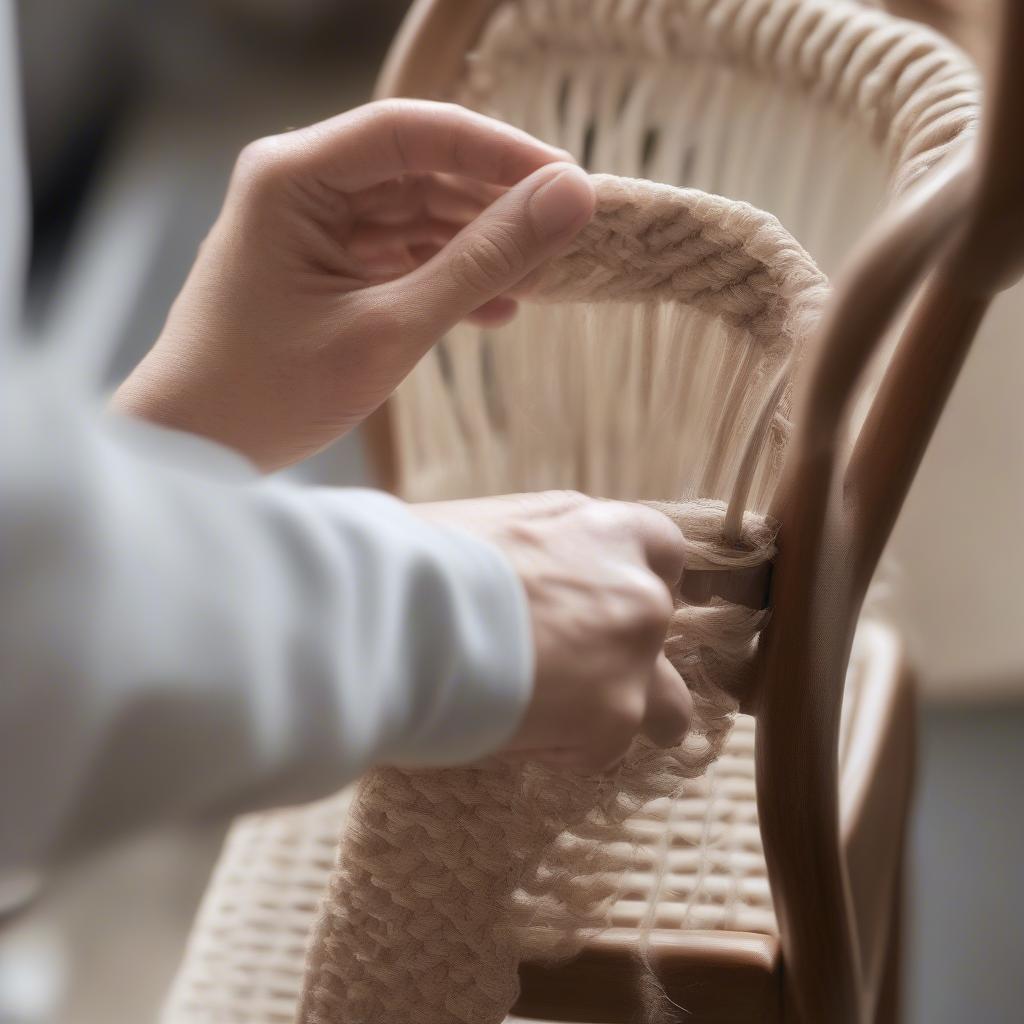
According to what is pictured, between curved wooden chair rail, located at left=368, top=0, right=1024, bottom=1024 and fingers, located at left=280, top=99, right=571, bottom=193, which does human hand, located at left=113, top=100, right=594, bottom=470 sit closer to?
fingers, located at left=280, top=99, right=571, bottom=193

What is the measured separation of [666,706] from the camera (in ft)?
1.18

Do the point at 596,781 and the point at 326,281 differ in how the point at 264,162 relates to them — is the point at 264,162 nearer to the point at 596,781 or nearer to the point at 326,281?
the point at 326,281

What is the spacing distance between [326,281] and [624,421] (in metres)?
0.19

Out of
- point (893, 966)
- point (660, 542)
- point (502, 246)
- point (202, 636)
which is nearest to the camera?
point (202, 636)

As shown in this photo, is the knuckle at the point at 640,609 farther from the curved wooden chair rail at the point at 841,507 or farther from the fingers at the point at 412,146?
the fingers at the point at 412,146

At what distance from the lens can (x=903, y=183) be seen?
419 mm

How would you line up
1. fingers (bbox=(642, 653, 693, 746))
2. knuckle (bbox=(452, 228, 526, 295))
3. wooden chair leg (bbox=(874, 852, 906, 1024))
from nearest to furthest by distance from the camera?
fingers (bbox=(642, 653, 693, 746)) → knuckle (bbox=(452, 228, 526, 295)) → wooden chair leg (bbox=(874, 852, 906, 1024))

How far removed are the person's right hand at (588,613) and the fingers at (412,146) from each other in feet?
0.68

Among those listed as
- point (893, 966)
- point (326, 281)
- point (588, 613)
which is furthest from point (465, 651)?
point (893, 966)

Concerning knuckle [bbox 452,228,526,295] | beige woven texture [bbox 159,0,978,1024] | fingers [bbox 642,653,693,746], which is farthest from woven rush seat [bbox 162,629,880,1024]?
knuckle [bbox 452,228,526,295]

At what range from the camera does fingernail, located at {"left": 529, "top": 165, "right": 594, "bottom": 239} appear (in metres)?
A: 0.43

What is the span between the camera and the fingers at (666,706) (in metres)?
0.35

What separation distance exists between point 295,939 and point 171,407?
0.90ft

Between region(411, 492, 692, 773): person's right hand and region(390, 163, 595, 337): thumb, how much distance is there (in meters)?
0.13
